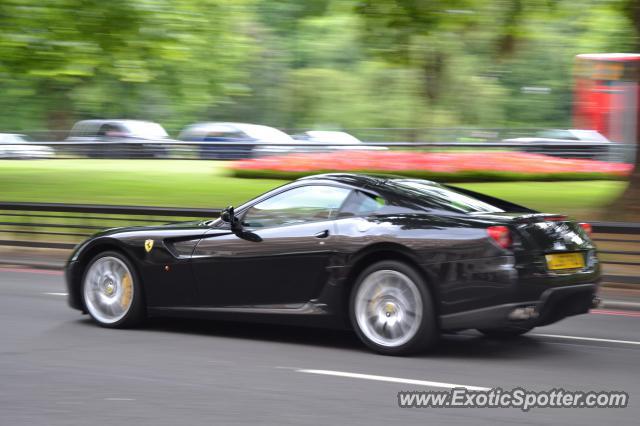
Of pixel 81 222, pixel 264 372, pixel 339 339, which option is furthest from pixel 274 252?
pixel 81 222

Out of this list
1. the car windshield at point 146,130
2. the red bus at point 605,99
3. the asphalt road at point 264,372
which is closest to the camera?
the asphalt road at point 264,372

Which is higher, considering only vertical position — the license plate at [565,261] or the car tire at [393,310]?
the license plate at [565,261]

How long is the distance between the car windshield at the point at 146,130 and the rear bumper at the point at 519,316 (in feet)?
118

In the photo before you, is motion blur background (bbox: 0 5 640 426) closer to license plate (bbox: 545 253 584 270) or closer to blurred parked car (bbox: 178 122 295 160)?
blurred parked car (bbox: 178 122 295 160)

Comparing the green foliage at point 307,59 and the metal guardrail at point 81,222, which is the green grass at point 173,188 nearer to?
the green foliage at point 307,59

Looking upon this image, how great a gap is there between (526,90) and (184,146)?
907 inches

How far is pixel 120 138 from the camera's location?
42156 mm

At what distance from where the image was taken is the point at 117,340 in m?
8.31

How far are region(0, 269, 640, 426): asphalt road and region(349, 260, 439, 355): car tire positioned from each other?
140mm

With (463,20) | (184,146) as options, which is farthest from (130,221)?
(184,146)

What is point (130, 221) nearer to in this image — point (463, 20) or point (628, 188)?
point (463, 20)

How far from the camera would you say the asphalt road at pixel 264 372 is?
19.2 feet

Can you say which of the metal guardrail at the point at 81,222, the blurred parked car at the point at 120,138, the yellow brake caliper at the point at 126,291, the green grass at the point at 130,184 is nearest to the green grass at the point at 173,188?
the green grass at the point at 130,184

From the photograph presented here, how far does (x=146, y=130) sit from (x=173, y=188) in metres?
20.2
